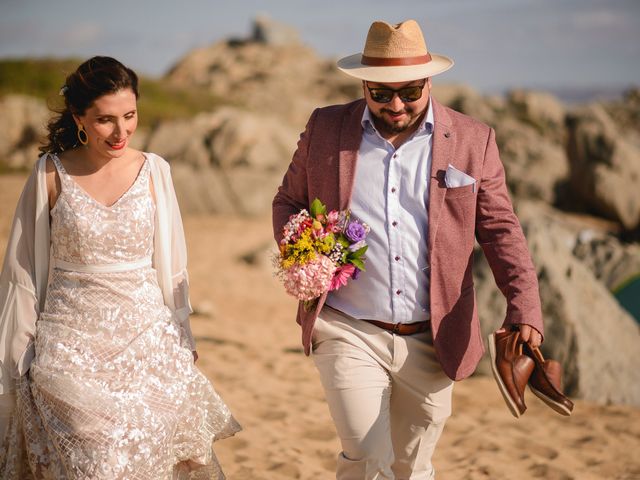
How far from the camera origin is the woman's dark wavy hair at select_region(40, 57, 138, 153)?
11.4 feet

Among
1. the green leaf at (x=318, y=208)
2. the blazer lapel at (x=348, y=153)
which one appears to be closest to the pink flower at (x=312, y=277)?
the green leaf at (x=318, y=208)

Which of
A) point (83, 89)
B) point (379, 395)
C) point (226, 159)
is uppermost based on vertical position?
point (83, 89)

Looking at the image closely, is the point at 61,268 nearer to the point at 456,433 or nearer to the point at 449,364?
the point at 449,364

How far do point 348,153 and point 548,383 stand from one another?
56.4 inches

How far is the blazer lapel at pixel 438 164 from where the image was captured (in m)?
3.66

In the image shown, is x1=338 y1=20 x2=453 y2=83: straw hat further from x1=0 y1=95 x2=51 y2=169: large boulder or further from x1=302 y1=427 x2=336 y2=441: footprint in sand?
x1=0 y1=95 x2=51 y2=169: large boulder

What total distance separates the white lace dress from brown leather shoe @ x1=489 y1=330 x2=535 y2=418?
141 cm

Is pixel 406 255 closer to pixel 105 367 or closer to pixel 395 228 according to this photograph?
pixel 395 228

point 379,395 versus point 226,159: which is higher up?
point 379,395

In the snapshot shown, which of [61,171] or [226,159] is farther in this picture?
[226,159]

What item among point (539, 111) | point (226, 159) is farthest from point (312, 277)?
point (539, 111)

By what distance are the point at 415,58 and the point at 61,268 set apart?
195 cm

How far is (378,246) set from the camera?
3756 millimetres

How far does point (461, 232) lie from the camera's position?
3730 millimetres
